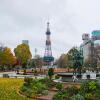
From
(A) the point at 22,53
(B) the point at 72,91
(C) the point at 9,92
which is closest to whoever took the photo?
(B) the point at 72,91

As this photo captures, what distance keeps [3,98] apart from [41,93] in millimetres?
3285

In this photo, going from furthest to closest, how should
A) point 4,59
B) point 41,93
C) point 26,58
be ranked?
point 26,58
point 4,59
point 41,93

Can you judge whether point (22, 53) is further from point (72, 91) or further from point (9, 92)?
point (72, 91)

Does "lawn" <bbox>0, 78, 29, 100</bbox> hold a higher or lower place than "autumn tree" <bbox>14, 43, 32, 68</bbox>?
lower

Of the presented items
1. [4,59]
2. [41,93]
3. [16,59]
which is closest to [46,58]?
[16,59]

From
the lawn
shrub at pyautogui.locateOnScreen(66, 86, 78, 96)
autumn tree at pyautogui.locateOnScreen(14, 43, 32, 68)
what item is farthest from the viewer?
autumn tree at pyautogui.locateOnScreen(14, 43, 32, 68)

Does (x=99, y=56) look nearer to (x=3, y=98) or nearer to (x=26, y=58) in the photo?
(x=26, y=58)

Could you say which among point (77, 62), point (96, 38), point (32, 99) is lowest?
point (32, 99)

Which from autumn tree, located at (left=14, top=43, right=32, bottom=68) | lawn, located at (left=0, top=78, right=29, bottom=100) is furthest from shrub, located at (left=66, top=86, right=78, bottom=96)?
autumn tree, located at (left=14, top=43, right=32, bottom=68)

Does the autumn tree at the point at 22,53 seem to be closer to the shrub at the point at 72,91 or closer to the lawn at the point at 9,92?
the lawn at the point at 9,92

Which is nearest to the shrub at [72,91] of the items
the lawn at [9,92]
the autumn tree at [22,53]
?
the lawn at [9,92]

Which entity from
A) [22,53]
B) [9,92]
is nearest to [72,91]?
[9,92]

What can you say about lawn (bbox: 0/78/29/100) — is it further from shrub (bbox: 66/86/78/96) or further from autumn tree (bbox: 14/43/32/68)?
autumn tree (bbox: 14/43/32/68)

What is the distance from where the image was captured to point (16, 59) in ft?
350
